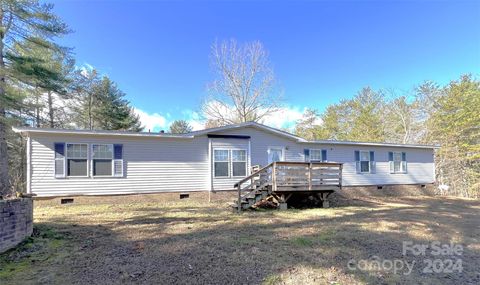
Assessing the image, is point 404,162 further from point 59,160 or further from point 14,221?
point 14,221

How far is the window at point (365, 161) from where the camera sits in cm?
1474

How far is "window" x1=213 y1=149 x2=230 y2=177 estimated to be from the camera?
11.9 meters

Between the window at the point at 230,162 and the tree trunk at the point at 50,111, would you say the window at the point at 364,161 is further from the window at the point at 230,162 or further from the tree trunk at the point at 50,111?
the tree trunk at the point at 50,111

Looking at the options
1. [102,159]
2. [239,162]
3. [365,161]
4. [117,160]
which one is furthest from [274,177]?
[365,161]

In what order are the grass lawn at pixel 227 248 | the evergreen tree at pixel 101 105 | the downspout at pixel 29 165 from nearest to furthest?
1. the grass lawn at pixel 227 248
2. the downspout at pixel 29 165
3. the evergreen tree at pixel 101 105

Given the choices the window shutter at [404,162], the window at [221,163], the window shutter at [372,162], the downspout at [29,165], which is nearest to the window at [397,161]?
the window shutter at [404,162]

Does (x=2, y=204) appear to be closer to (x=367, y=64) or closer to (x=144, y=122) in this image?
(x=367, y=64)

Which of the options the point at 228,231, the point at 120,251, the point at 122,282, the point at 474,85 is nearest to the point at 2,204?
the point at 120,251

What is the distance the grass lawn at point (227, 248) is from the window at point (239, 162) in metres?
3.62

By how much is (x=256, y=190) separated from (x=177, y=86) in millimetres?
19008

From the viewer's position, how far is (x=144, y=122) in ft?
100

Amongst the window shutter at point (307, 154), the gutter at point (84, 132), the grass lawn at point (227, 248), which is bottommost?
the grass lawn at point (227, 248)

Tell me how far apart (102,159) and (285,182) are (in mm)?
7123

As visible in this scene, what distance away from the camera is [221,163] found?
11961 millimetres
